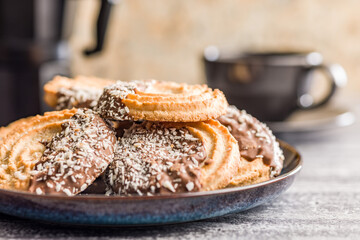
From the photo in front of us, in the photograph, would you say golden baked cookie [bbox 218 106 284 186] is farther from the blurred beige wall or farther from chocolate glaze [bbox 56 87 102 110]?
the blurred beige wall

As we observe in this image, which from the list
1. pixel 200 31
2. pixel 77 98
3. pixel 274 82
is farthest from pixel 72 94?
pixel 200 31

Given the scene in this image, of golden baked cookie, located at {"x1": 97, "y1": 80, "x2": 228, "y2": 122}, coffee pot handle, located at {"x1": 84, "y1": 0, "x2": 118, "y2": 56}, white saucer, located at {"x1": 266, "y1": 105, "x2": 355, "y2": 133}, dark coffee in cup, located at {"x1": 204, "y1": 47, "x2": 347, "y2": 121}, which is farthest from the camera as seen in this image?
coffee pot handle, located at {"x1": 84, "y1": 0, "x2": 118, "y2": 56}

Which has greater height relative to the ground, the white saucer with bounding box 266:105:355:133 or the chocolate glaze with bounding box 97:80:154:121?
the chocolate glaze with bounding box 97:80:154:121

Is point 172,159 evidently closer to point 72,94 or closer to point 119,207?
point 119,207

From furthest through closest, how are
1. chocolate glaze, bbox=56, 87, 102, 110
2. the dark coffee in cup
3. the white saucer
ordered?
the dark coffee in cup, the white saucer, chocolate glaze, bbox=56, 87, 102, 110

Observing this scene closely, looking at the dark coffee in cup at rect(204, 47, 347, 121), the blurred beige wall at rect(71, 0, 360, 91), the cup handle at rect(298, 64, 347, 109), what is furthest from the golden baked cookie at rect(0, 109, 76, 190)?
the blurred beige wall at rect(71, 0, 360, 91)

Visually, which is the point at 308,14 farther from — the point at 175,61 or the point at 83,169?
the point at 83,169
